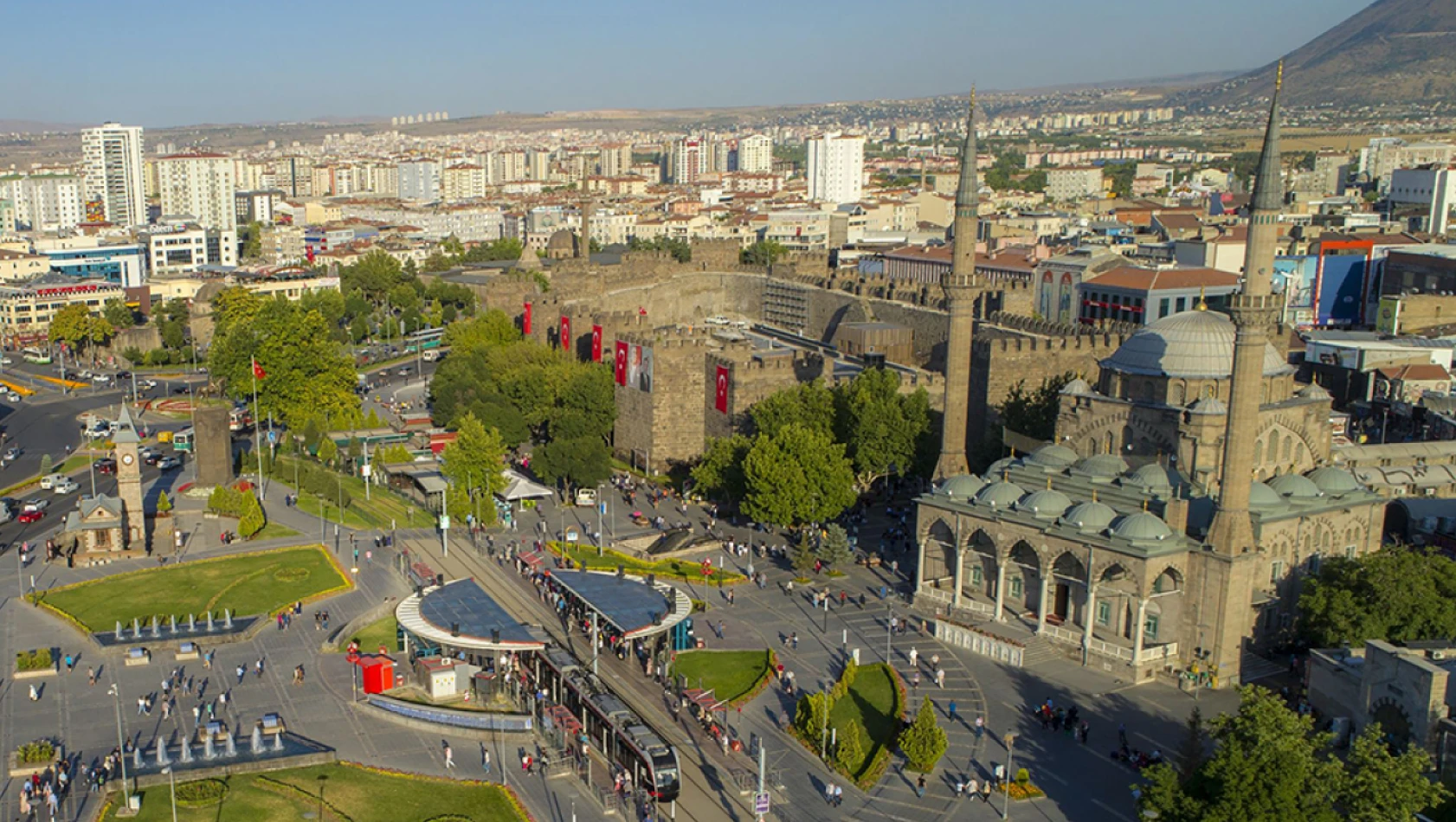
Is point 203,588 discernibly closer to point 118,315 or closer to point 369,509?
point 369,509

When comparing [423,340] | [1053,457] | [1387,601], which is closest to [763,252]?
[423,340]

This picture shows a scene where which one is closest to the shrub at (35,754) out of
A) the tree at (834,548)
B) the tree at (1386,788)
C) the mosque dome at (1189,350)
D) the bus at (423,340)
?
the tree at (834,548)

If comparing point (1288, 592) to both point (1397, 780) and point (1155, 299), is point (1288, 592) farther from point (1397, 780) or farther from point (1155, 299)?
point (1155, 299)

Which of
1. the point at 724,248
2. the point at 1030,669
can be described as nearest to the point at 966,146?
the point at 1030,669

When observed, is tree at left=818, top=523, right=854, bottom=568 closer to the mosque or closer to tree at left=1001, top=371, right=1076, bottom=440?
the mosque

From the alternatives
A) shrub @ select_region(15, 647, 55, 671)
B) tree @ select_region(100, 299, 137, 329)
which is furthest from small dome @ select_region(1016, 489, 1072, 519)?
tree @ select_region(100, 299, 137, 329)

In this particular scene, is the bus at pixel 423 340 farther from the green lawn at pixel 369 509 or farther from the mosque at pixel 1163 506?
the mosque at pixel 1163 506

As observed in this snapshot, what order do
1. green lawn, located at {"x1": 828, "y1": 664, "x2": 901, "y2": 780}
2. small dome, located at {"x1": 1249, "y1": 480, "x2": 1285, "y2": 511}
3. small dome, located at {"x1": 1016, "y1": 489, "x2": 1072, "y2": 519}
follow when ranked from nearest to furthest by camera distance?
green lawn, located at {"x1": 828, "y1": 664, "x2": 901, "y2": 780} < small dome, located at {"x1": 1249, "y1": 480, "x2": 1285, "y2": 511} < small dome, located at {"x1": 1016, "y1": 489, "x2": 1072, "y2": 519}
